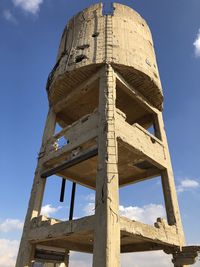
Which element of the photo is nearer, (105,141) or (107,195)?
(107,195)

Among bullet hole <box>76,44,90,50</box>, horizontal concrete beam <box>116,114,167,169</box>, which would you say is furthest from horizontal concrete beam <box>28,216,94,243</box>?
bullet hole <box>76,44,90,50</box>

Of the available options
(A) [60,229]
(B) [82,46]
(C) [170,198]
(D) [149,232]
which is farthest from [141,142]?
(B) [82,46]

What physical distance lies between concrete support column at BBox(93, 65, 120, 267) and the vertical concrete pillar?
3.60 meters

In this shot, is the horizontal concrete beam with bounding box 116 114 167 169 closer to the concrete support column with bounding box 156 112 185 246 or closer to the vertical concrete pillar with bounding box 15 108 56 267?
the concrete support column with bounding box 156 112 185 246

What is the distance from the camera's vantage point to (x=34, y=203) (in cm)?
1059

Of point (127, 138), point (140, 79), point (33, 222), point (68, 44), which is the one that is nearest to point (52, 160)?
point (33, 222)

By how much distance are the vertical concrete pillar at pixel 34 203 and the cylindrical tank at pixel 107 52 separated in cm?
177

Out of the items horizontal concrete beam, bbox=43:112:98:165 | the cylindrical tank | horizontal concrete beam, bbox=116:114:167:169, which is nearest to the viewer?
horizontal concrete beam, bbox=116:114:167:169

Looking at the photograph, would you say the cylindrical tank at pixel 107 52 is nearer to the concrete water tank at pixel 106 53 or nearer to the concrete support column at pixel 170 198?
the concrete water tank at pixel 106 53

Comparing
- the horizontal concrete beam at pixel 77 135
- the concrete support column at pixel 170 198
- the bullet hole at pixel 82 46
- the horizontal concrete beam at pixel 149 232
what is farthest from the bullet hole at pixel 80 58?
the horizontal concrete beam at pixel 149 232

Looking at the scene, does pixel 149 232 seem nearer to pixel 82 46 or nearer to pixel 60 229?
pixel 60 229

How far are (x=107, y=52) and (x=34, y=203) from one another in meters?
7.17

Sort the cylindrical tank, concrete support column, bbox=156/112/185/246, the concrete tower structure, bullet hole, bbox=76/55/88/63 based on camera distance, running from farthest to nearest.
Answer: bullet hole, bbox=76/55/88/63
the cylindrical tank
concrete support column, bbox=156/112/185/246
the concrete tower structure

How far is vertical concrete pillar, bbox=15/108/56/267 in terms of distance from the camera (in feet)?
31.1
